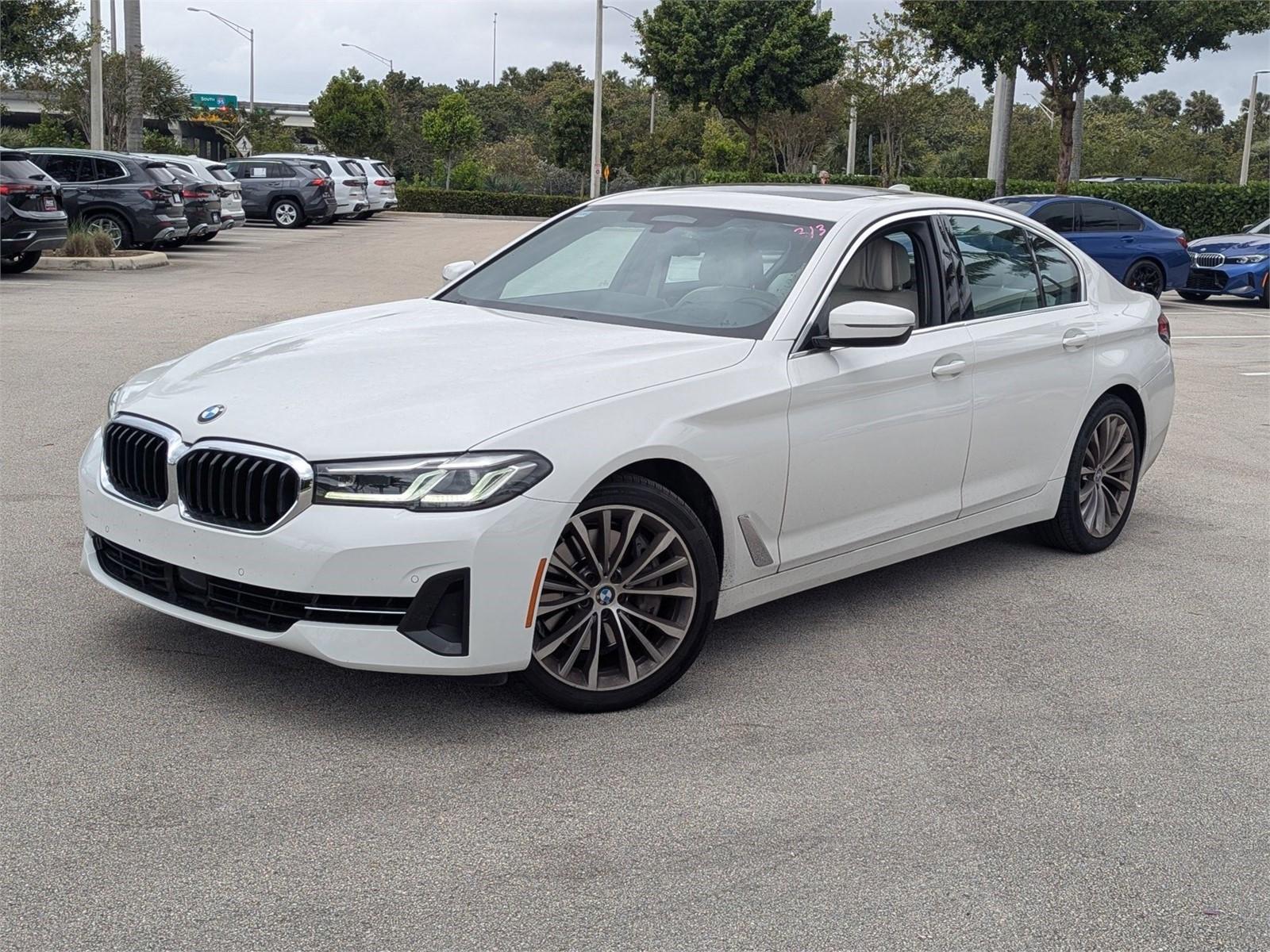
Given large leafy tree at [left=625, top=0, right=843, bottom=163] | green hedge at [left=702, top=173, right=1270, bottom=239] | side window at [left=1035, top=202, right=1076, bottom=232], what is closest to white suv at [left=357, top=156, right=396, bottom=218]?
large leafy tree at [left=625, top=0, right=843, bottom=163]

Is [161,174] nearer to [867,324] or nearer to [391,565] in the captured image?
[867,324]

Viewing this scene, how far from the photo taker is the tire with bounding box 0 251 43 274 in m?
19.9

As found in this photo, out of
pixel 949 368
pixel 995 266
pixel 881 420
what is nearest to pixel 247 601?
pixel 881 420

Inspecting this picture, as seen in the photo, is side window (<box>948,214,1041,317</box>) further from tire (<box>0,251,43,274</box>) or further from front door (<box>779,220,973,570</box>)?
tire (<box>0,251,43,274</box>)

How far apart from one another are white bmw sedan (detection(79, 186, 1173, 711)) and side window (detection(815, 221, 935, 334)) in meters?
0.01

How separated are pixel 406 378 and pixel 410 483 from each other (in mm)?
606

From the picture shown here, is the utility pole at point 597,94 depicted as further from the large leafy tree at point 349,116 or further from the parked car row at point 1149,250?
the parked car row at point 1149,250

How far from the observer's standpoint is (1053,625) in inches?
227

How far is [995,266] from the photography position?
247 inches

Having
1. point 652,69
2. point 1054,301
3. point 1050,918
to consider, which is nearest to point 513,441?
point 1050,918

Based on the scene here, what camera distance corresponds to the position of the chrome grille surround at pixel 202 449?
13.7 feet

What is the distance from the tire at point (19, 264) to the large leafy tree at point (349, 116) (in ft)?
143

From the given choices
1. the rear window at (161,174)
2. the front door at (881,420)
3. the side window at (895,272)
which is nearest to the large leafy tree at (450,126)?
the rear window at (161,174)

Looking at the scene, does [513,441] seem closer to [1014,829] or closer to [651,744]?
[651,744]
